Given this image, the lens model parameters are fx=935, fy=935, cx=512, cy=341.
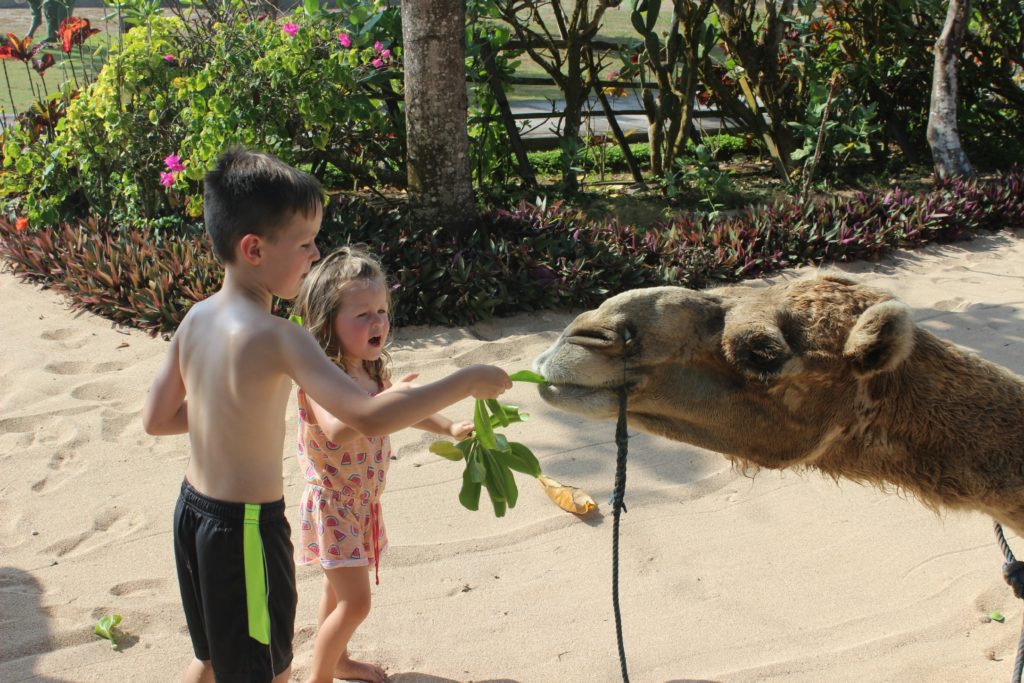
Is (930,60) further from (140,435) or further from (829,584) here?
(140,435)

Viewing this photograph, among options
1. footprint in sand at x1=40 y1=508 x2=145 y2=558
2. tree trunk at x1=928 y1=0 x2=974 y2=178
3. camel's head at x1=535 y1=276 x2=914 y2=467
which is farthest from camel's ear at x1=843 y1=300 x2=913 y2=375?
tree trunk at x1=928 y1=0 x2=974 y2=178

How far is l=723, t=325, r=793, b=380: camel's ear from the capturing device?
258cm

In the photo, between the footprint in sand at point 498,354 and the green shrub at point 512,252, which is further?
the green shrub at point 512,252

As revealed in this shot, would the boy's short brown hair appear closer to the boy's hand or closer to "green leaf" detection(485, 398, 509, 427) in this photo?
the boy's hand

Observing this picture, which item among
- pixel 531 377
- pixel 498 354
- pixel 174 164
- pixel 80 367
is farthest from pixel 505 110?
pixel 531 377

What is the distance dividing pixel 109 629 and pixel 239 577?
4.94 ft

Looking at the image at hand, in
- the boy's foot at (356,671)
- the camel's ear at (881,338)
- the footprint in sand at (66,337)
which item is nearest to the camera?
the camel's ear at (881,338)

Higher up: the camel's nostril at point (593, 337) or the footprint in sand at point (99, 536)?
the camel's nostril at point (593, 337)

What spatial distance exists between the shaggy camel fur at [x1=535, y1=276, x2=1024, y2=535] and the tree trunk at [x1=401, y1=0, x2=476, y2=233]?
512 cm

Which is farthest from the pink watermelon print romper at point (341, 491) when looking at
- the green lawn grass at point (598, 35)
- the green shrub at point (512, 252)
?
the green lawn grass at point (598, 35)

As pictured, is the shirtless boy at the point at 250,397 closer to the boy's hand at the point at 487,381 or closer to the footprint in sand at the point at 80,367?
the boy's hand at the point at 487,381

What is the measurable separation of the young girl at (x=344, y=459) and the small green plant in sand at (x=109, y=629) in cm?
99

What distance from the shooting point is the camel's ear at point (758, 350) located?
258 centimetres

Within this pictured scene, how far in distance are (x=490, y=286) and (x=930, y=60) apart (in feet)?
25.2
